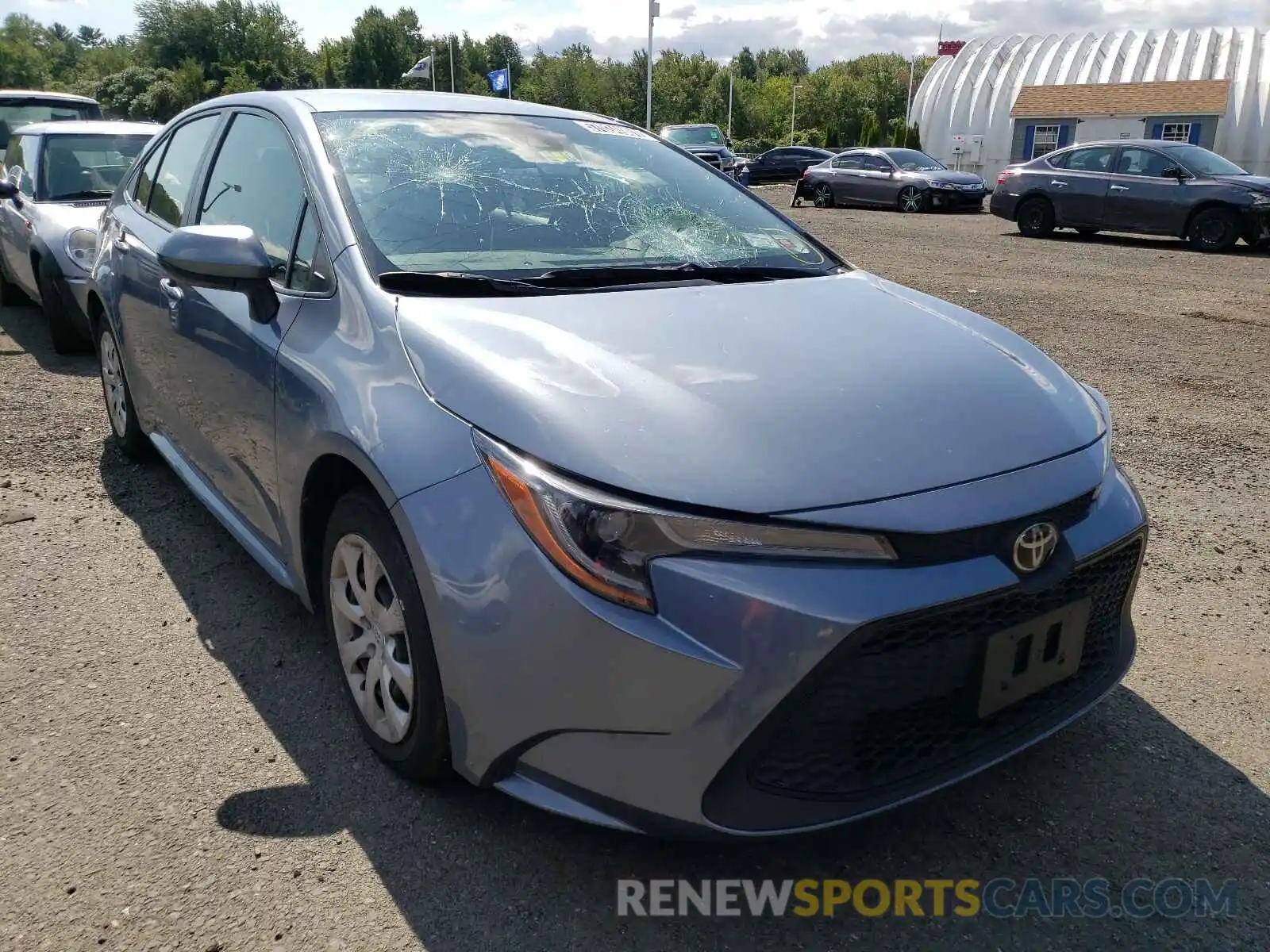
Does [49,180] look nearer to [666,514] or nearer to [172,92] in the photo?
[666,514]

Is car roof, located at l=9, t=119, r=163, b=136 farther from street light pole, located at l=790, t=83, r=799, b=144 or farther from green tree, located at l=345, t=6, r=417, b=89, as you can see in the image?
green tree, located at l=345, t=6, r=417, b=89

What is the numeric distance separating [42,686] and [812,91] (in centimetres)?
9269

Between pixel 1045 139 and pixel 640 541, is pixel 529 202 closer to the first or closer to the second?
pixel 640 541

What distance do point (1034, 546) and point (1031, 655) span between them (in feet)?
0.75

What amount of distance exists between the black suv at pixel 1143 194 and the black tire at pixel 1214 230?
1 cm

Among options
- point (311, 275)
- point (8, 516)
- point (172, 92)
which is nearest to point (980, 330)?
point (311, 275)

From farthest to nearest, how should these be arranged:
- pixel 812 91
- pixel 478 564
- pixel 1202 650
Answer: pixel 812 91, pixel 1202 650, pixel 478 564

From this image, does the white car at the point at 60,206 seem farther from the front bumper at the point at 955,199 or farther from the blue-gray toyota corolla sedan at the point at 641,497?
the front bumper at the point at 955,199

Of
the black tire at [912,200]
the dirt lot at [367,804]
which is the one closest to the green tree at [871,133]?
the black tire at [912,200]

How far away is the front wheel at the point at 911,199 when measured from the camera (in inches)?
827

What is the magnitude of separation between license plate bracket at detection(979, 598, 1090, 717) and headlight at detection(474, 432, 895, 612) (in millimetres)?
332

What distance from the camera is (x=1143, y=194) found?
14164 mm

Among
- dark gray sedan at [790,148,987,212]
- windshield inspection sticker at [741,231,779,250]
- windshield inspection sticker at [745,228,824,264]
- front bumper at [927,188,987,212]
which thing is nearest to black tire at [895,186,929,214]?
dark gray sedan at [790,148,987,212]

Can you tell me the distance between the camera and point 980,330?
2.70 metres
